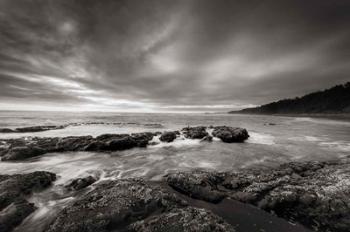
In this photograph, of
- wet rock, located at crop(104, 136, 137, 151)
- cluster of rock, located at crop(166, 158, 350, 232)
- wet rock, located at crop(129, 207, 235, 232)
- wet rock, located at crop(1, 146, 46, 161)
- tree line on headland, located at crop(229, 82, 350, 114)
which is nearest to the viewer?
wet rock, located at crop(129, 207, 235, 232)

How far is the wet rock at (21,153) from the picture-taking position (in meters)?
13.4

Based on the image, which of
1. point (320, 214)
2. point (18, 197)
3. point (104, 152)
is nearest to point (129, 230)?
point (18, 197)

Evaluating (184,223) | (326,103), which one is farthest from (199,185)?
(326,103)

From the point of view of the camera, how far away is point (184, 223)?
499 cm

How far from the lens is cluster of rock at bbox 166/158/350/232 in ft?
17.8

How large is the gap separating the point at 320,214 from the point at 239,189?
2.77m

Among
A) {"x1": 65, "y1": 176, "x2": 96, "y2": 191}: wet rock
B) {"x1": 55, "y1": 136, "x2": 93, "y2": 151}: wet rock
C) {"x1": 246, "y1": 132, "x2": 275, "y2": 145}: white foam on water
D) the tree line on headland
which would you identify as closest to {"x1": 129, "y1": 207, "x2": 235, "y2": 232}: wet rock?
{"x1": 65, "y1": 176, "x2": 96, "y2": 191}: wet rock

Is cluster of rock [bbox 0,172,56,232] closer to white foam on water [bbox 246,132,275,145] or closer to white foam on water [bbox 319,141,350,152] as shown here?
white foam on water [bbox 246,132,275,145]

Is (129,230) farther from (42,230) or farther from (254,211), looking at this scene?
(254,211)

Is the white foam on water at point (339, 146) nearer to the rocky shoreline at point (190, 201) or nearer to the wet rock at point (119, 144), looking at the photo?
the rocky shoreline at point (190, 201)

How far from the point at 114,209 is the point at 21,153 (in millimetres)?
13493

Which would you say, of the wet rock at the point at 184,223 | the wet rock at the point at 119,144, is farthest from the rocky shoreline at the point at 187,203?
the wet rock at the point at 119,144

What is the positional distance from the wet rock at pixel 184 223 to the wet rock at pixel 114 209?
0.54 m

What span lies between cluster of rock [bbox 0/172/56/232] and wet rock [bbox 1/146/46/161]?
19.7 ft
